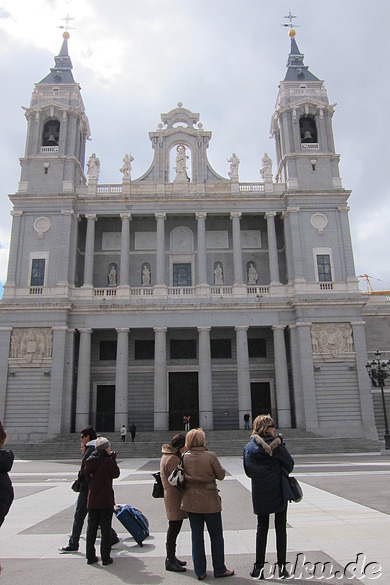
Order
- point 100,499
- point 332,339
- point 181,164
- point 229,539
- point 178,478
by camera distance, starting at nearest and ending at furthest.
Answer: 1. point 178,478
2. point 100,499
3. point 229,539
4. point 332,339
5. point 181,164

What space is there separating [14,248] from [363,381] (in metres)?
27.2

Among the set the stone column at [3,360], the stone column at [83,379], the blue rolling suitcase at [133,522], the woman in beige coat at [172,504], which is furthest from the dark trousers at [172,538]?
the stone column at [3,360]

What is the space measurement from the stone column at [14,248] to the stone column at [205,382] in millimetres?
13814

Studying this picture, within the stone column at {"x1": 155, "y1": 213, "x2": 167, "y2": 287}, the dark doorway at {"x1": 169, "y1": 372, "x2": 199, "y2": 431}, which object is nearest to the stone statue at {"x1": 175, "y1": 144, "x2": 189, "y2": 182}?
the stone column at {"x1": 155, "y1": 213, "x2": 167, "y2": 287}

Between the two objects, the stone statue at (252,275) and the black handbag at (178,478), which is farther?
the stone statue at (252,275)

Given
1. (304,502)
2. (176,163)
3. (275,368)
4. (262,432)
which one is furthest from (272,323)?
(262,432)

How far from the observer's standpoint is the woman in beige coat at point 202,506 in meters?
5.93

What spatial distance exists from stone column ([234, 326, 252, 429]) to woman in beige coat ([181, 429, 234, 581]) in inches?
1072

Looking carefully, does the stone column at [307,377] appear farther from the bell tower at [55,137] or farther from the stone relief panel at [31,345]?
the bell tower at [55,137]

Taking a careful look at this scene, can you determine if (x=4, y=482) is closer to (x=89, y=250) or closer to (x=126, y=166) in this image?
(x=89, y=250)

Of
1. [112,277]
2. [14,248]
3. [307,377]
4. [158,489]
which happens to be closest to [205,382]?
[307,377]

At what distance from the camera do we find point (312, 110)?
39844mm

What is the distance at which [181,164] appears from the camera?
3916 cm

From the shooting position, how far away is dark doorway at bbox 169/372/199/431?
35.3m
